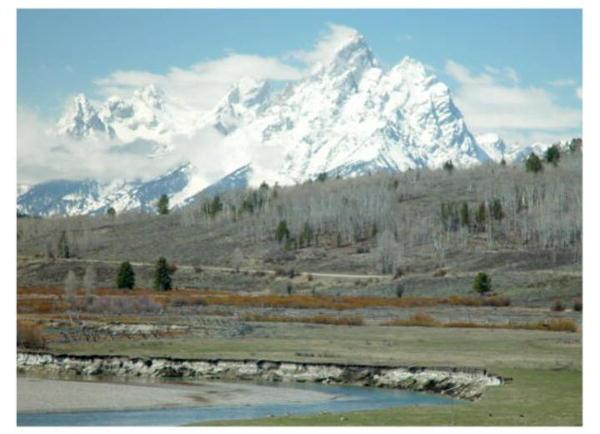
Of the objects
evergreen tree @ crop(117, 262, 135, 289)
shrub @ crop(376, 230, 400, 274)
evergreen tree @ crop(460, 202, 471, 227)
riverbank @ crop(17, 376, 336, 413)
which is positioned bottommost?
riverbank @ crop(17, 376, 336, 413)

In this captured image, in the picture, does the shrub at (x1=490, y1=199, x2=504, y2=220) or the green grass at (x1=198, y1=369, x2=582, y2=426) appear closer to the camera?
the green grass at (x1=198, y1=369, x2=582, y2=426)

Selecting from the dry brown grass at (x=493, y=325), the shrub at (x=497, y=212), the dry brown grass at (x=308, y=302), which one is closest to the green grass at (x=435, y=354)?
the dry brown grass at (x=493, y=325)

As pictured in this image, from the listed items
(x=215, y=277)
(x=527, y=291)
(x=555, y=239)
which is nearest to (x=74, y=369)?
(x=527, y=291)

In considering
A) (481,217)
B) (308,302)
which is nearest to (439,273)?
(481,217)

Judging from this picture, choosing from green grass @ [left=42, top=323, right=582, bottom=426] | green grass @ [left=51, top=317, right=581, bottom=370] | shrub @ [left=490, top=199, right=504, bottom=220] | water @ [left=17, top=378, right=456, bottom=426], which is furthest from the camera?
shrub @ [left=490, top=199, right=504, bottom=220]

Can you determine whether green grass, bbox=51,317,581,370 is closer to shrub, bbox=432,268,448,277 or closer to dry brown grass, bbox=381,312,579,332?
dry brown grass, bbox=381,312,579,332

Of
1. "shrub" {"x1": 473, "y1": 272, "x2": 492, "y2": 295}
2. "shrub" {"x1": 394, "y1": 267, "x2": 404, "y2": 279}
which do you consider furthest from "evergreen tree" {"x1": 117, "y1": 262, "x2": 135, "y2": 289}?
"shrub" {"x1": 473, "y1": 272, "x2": 492, "y2": 295}

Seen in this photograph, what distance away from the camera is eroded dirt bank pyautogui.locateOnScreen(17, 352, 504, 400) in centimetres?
4950

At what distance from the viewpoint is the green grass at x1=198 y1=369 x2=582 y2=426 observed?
34.0 metres

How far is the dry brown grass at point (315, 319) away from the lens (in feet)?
264

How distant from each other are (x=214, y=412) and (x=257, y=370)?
12781 mm

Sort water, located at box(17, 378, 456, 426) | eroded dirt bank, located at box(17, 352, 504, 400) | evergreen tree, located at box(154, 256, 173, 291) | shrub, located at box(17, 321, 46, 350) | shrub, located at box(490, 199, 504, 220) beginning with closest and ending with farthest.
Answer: water, located at box(17, 378, 456, 426) < eroded dirt bank, located at box(17, 352, 504, 400) < shrub, located at box(17, 321, 46, 350) < evergreen tree, located at box(154, 256, 173, 291) < shrub, located at box(490, 199, 504, 220)

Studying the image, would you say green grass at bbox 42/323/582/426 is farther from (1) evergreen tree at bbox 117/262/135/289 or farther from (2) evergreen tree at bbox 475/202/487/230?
(2) evergreen tree at bbox 475/202/487/230

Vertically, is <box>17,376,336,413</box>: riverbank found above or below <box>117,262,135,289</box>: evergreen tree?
below
